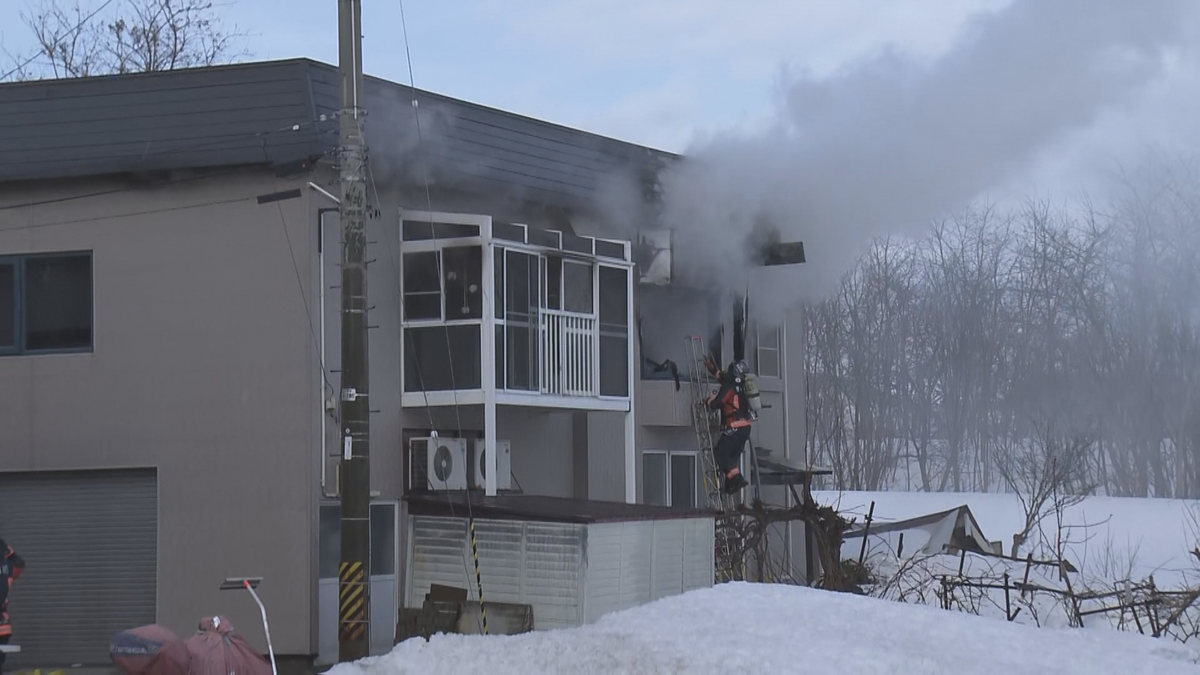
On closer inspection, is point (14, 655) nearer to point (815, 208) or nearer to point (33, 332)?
point (33, 332)

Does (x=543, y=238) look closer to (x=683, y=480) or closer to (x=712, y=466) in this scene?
(x=712, y=466)

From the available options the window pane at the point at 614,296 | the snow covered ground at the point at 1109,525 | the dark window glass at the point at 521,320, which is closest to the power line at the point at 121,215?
the dark window glass at the point at 521,320

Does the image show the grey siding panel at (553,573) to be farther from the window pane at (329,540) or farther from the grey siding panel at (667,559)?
the window pane at (329,540)

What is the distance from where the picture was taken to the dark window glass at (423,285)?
60.7 ft

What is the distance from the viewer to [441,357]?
60.5 ft

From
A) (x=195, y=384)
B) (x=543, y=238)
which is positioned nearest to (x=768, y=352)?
→ (x=543, y=238)

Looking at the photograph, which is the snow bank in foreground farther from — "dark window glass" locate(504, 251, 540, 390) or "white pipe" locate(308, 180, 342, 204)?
"white pipe" locate(308, 180, 342, 204)

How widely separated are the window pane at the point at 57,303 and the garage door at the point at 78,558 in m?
1.74

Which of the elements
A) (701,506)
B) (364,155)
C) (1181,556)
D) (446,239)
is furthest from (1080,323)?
(364,155)

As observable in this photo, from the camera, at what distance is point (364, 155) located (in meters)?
14.0

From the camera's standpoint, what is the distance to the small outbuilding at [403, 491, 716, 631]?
16.8 m

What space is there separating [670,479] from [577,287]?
4.63 metres

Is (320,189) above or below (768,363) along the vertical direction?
above

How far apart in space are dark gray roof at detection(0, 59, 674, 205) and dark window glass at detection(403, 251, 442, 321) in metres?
1.04
